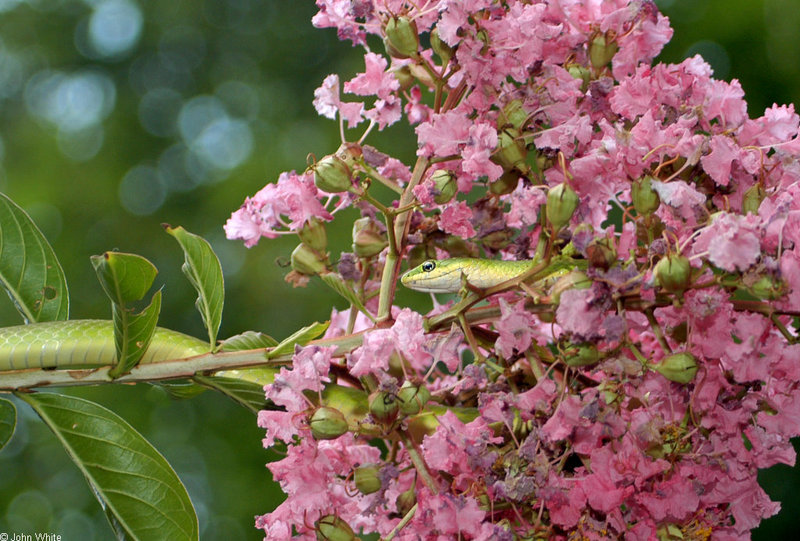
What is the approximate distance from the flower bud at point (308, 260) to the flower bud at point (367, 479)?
0.92 feet

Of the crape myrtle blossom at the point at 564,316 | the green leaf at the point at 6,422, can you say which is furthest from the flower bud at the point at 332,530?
the green leaf at the point at 6,422

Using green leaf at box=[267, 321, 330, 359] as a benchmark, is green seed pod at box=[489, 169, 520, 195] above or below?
above

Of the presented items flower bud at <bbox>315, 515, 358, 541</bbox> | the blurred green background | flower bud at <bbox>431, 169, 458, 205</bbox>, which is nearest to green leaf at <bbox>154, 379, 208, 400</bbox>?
flower bud at <bbox>315, 515, 358, 541</bbox>

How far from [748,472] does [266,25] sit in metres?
6.92

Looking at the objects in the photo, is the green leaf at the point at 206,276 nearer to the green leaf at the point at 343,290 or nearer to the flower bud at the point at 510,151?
the green leaf at the point at 343,290

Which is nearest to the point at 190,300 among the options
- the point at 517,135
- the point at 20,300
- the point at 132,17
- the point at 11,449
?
the point at 11,449

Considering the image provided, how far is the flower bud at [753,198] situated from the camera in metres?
0.90

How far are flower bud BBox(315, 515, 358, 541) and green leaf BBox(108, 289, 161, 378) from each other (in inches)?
11.9

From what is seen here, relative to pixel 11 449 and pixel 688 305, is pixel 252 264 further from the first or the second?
pixel 688 305

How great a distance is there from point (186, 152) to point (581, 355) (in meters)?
6.43

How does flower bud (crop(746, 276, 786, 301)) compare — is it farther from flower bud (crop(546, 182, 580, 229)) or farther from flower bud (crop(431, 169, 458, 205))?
flower bud (crop(431, 169, 458, 205))

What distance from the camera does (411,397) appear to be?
0.85 m

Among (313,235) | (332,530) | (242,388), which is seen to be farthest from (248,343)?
(332,530)

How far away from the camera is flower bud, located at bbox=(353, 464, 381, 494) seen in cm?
89
